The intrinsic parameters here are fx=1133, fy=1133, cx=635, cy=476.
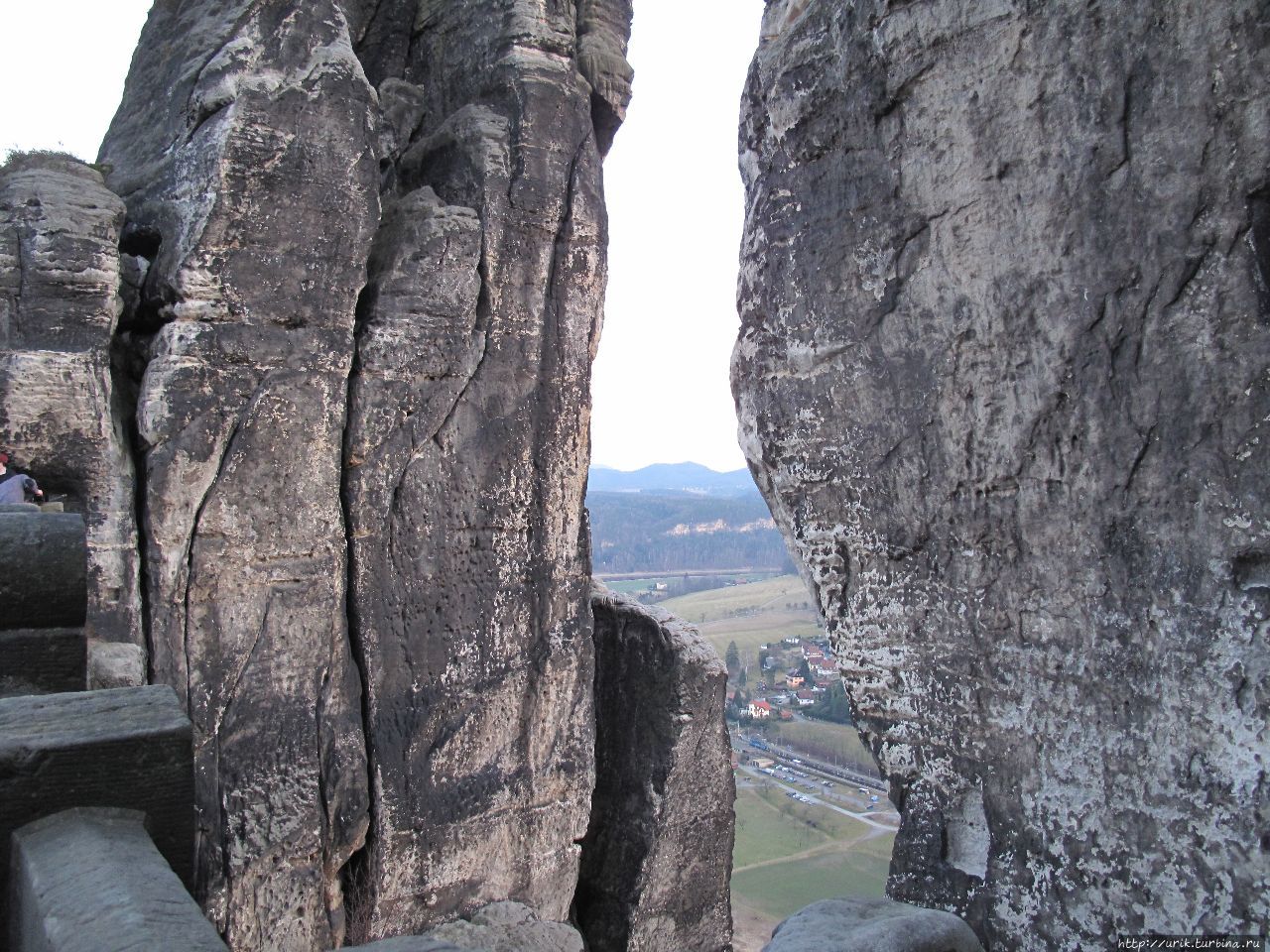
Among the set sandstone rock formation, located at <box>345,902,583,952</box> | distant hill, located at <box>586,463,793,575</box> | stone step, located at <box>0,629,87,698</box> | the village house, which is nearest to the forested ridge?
distant hill, located at <box>586,463,793,575</box>

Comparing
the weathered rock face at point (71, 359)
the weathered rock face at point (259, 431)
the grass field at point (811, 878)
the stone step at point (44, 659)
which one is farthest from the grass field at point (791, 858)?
the stone step at point (44, 659)

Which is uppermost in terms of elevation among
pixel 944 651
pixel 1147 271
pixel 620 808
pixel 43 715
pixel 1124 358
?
pixel 1147 271

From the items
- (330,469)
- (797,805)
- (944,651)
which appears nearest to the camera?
(944,651)

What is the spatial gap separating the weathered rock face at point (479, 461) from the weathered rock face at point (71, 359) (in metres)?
1.61

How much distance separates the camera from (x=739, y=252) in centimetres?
304

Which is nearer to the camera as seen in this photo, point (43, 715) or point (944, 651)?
point (944, 651)

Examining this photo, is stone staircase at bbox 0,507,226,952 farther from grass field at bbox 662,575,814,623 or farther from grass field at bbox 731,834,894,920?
grass field at bbox 662,575,814,623

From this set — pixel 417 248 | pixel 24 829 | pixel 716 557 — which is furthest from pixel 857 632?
pixel 716 557

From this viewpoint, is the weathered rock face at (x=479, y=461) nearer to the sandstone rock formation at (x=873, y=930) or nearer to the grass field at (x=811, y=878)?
the sandstone rock formation at (x=873, y=930)

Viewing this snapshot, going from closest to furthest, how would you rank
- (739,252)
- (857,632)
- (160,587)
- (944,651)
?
(944,651) < (857,632) < (739,252) < (160,587)

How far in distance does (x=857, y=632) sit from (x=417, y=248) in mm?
6462

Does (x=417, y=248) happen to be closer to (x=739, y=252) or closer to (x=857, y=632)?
(x=739, y=252)

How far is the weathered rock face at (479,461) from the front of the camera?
27.3 ft

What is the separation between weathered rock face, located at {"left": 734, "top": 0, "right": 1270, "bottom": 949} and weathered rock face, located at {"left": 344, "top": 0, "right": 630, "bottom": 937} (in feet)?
19.3
